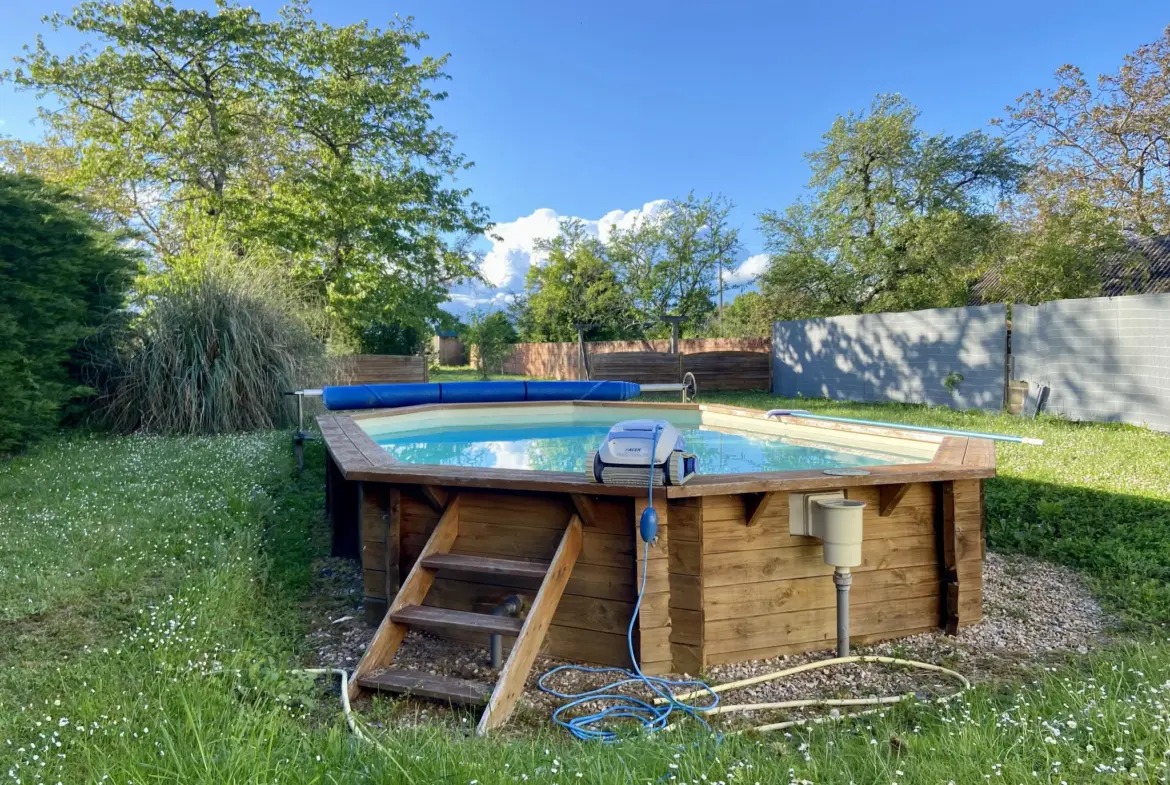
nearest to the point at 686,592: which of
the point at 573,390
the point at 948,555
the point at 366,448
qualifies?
the point at 948,555

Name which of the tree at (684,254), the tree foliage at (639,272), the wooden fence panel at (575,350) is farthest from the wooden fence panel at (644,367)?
the tree at (684,254)

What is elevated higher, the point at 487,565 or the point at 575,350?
the point at 575,350

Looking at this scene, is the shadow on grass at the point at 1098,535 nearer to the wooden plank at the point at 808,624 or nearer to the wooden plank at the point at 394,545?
the wooden plank at the point at 808,624

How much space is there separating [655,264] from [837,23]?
28.5 feet

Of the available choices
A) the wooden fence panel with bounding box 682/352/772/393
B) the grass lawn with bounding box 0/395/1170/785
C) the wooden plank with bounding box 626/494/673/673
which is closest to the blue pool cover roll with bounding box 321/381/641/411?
the grass lawn with bounding box 0/395/1170/785

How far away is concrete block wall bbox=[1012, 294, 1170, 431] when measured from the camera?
23.6 feet

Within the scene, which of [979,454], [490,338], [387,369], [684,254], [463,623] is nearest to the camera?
[463,623]

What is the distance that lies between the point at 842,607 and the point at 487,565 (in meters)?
1.41

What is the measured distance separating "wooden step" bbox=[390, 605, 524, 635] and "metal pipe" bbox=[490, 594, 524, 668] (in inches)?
3.5

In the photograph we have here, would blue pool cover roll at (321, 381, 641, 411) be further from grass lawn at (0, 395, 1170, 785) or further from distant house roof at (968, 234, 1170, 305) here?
distant house roof at (968, 234, 1170, 305)

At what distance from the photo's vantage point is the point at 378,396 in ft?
21.6

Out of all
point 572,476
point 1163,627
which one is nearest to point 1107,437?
point 1163,627

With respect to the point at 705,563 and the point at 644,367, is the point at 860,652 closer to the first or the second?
the point at 705,563

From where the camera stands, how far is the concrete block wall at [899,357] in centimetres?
958
